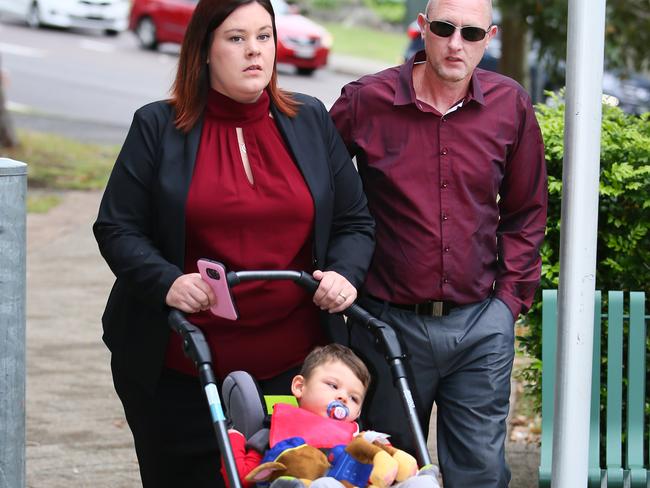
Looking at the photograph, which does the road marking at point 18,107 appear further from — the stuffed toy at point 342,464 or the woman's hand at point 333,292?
the stuffed toy at point 342,464

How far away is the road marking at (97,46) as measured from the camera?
27369 mm

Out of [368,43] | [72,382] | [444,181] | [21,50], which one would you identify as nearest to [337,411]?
[444,181]

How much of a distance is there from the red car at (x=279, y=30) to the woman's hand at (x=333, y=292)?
2055cm

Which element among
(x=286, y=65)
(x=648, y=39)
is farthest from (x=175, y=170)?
(x=286, y=65)

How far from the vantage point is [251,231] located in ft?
13.7

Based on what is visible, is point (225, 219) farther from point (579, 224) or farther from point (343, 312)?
point (579, 224)

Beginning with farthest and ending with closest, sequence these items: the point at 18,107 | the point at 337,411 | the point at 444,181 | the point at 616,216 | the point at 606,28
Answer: the point at 18,107
the point at 606,28
the point at 616,216
the point at 444,181
the point at 337,411

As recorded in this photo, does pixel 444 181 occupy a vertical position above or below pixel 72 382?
above

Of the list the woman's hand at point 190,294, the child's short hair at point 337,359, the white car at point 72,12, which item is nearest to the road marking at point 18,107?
the white car at point 72,12

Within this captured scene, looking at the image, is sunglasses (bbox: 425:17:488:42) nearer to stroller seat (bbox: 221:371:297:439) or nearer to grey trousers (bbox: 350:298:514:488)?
grey trousers (bbox: 350:298:514:488)

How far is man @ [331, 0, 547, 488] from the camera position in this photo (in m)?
4.45

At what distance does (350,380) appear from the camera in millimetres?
3961

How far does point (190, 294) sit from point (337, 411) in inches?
22.1

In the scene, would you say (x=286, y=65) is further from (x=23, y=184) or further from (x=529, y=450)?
(x=23, y=184)
